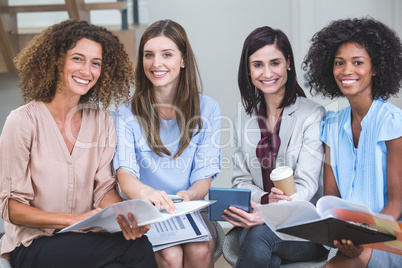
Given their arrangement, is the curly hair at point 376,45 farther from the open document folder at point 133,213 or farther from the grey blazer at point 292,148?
the open document folder at point 133,213

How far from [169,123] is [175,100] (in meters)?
0.11

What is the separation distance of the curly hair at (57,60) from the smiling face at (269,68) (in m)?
Result: 0.53

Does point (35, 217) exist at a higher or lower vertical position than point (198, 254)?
higher

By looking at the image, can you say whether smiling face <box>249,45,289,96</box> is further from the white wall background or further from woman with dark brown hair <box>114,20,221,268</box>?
the white wall background

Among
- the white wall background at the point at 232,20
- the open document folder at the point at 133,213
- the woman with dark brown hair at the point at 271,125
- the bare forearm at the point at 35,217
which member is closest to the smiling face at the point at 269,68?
the woman with dark brown hair at the point at 271,125

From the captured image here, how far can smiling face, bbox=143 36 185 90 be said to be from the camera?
1954 mm

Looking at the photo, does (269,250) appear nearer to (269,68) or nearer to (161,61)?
(269,68)

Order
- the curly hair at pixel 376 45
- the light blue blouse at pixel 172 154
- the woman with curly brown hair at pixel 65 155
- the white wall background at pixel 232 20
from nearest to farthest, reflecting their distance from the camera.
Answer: the woman with curly brown hair at pixel 65 155 < the curly hair at pixel 376 45 < the light blue blouse at pixel 172 154 < the white wall background at pixel 232 20

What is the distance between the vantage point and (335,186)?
1797mm

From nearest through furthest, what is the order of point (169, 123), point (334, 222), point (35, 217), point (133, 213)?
point (334, 222) → point (133, 213) → point (35, 217) → point (169, 123)

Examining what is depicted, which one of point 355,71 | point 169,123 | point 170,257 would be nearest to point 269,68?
point 355,71

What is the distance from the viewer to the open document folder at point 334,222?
4.17 ft

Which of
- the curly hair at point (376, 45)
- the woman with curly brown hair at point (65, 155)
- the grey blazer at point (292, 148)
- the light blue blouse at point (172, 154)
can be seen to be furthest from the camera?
the light blue blouse at point (172, 154)

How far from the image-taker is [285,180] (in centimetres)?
166
